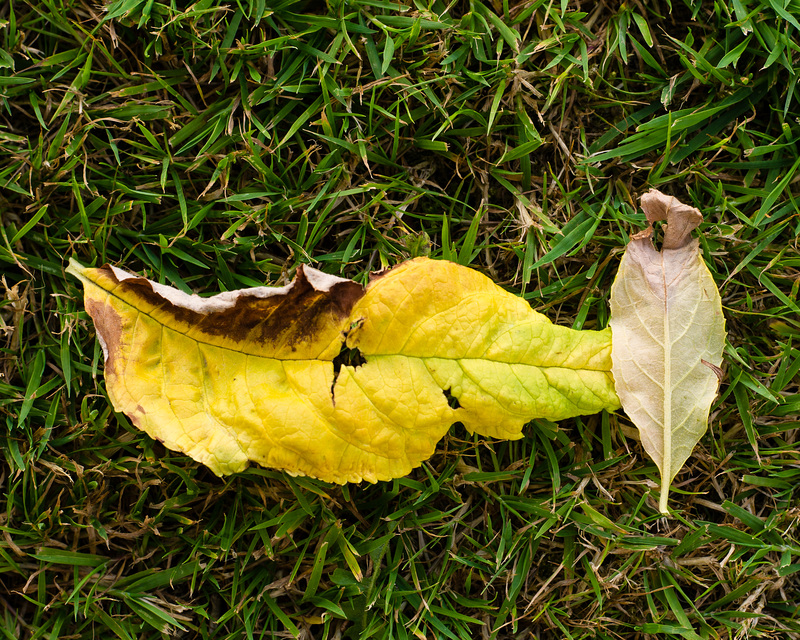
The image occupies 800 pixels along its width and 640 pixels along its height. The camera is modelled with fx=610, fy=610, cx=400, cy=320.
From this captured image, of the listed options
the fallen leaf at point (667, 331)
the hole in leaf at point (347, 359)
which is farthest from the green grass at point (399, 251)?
the hole in leaf at point (347, 359)

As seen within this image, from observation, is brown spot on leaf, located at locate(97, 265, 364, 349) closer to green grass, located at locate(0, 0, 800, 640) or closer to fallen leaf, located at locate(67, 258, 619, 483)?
fallen leaf, located at locate(67, 258, 619, 483)

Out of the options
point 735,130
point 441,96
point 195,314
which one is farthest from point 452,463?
point 735,130

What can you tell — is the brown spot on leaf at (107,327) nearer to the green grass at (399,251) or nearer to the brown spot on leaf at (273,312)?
the brown spot on leaf at (273,312)

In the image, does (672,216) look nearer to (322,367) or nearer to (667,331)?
(667,331)

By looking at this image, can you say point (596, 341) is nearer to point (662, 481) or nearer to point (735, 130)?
point (662, 481)

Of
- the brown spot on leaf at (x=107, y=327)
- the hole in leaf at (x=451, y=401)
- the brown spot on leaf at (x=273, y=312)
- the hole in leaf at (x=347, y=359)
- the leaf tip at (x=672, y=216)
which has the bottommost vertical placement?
the hole in leaf at (x=451, y=401)

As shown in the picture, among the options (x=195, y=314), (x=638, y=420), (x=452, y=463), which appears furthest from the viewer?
(x=452, y=463)

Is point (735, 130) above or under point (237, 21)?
under
